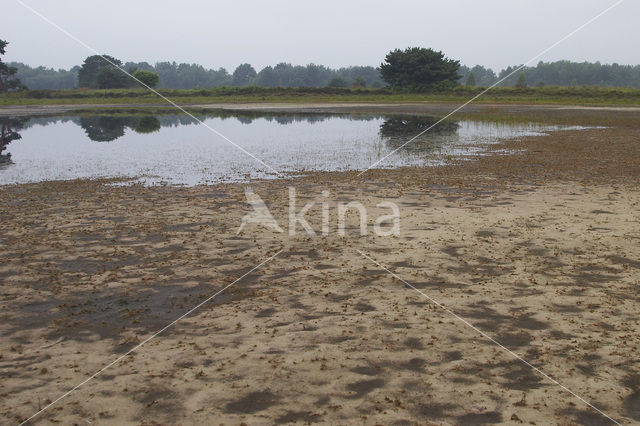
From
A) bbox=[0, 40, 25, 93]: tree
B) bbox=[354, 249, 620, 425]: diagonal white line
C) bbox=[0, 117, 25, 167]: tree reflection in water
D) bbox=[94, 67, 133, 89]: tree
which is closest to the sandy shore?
bbox=[354, 249, 620, 425]: diagonal white line

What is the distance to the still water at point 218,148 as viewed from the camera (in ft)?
68.3

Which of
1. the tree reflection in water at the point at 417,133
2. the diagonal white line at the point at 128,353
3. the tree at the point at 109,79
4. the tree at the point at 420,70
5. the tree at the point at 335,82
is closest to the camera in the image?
the diagonal white line at the point at 128,353

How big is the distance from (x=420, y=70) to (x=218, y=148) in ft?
221

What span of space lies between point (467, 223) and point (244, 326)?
678cm

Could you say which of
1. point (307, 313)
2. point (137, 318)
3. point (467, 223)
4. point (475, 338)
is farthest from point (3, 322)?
point (467, 223)

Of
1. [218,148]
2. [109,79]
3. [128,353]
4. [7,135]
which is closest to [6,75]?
[109,79]

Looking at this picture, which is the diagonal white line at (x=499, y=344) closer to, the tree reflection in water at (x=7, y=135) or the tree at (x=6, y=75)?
the tree reflection in water at (x=7, y=135)

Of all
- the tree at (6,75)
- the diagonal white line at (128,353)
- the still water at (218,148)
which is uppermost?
the tree at (6,75)

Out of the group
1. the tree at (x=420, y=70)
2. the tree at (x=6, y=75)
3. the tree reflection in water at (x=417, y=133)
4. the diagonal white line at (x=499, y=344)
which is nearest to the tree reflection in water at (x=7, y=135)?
the tree reflection in water at (x=417, y=133)

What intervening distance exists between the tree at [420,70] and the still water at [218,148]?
46883 millimetres

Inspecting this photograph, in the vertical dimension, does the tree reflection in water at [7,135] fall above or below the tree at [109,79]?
below

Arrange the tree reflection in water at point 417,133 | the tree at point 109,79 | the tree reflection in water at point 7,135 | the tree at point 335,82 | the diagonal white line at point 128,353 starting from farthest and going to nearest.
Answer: the tree at point 335,82 → the tree at point 109,79 → the tree reflection in water at point 417,133 → the tree reflection in water at point 7,135 → the diagonal white line at point 128,353

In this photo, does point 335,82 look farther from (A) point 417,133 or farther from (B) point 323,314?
(B) point 323,314

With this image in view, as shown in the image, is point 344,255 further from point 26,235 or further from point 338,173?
point 338,173
